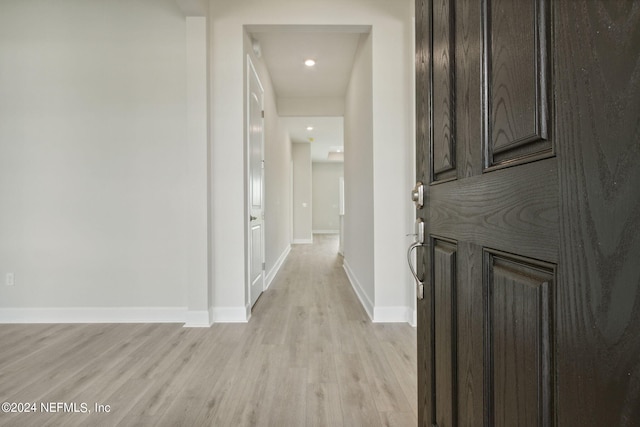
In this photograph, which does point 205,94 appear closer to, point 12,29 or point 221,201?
point 221,201

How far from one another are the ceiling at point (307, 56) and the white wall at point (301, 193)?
2.79 m

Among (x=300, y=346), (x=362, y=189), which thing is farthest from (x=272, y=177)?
(x=300, y=346)

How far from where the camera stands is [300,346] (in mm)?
2225

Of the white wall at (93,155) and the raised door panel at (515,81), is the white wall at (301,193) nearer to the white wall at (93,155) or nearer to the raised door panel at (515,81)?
the white wall at (93,155)

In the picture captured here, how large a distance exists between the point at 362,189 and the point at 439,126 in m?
2.45

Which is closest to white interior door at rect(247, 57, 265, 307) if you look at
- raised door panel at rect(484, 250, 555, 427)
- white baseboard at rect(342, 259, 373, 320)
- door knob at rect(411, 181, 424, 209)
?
white baseboard at rect(342, 259, 373, 320)

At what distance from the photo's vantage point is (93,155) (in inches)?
109

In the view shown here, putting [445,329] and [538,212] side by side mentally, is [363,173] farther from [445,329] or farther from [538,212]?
[538,212]

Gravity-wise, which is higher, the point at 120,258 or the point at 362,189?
the point at 362,189

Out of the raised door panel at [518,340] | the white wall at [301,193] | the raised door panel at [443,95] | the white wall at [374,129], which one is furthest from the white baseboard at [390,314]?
the white wall at [301,193]

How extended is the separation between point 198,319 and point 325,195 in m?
9.45

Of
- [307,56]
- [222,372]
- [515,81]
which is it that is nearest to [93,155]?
[222,372]

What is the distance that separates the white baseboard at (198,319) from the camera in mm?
2607

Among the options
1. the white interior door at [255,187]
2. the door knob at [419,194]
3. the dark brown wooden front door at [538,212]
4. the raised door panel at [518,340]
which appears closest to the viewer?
the dark brown wooden front door at [538,212]
